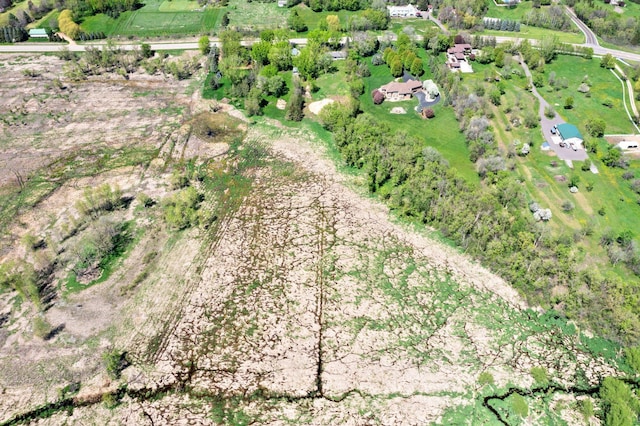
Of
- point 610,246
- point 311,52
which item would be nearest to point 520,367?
point 610,246

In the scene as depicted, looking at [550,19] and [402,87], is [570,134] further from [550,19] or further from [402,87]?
[550,19]

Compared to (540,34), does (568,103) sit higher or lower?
lower

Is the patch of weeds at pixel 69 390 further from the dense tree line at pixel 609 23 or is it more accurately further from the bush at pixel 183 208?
the dense tree line at pixel 609 23

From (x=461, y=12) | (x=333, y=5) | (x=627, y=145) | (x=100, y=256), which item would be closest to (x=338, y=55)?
(x=333, y=5)

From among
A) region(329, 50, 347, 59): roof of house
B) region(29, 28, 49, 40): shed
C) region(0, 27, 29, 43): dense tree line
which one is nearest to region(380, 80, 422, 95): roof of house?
region(329, 50, 347, 59): roof of house

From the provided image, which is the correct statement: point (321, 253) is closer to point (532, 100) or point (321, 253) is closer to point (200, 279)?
point (200, 279)
